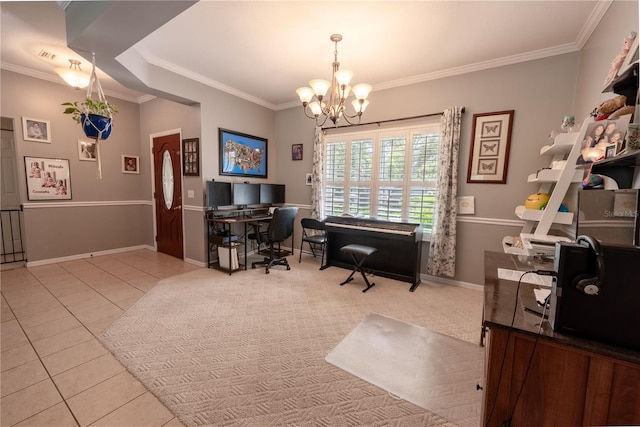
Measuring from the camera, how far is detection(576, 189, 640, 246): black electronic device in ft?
3.87

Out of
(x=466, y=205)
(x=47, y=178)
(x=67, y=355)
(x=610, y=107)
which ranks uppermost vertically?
(x=610, y=107)

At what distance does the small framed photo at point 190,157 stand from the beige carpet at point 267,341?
162 centimetres

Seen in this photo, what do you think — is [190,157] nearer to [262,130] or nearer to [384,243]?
[262,130]

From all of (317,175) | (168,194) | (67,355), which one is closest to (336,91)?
(317,175)

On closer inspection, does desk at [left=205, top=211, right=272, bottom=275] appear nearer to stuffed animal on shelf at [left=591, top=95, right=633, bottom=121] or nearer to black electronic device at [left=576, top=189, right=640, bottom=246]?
black electronic device at [left=576, top=189, right=640, bottom=246]

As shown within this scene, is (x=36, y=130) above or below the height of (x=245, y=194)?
above

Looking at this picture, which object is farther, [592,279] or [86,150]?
[86,150]

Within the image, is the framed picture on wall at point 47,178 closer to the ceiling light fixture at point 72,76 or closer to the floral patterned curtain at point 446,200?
the ceiling light fixture at point 72,76

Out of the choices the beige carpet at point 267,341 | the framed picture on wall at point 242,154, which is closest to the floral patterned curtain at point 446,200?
the beige carpet at point 267,341

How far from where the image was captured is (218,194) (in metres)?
3.90

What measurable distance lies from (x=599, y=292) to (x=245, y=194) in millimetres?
4086

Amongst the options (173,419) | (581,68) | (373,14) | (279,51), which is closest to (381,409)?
(173,419)

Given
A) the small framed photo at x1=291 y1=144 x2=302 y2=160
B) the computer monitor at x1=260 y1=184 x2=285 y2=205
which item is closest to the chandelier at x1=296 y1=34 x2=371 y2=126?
the small framed photo at x1=291 y1=144 x2=302 y2=160

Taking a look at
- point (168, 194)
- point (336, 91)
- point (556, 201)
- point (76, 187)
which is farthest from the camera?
point (168, 194)
